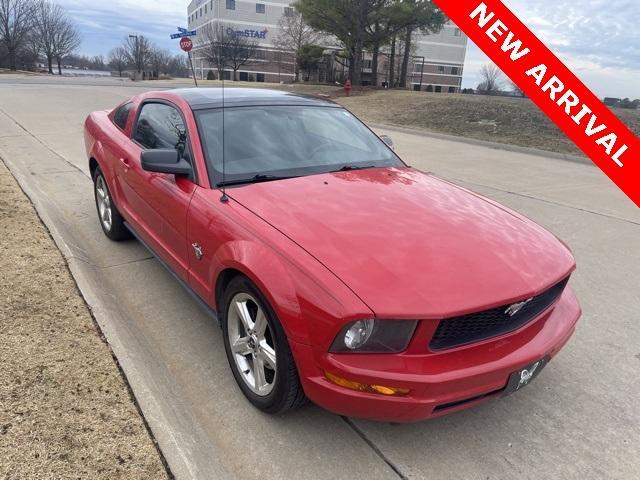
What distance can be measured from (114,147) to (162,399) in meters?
2.54

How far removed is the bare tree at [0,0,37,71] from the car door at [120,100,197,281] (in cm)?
6629

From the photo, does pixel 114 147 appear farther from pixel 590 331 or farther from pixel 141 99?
pixel 590 331

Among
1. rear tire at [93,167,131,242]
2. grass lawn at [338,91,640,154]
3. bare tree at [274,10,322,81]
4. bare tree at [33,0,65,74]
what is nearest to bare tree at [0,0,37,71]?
bare tree at [33,0,65,74]

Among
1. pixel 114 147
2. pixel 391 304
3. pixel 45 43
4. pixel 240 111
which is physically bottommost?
pixel 391 304

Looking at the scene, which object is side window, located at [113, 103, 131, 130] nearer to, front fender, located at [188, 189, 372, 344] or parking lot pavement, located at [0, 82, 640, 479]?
parking lot pavement, located at [0, 82, 640, 479]

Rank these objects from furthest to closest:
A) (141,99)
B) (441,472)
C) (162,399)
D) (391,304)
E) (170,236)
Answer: (141,99)
(170,236)
(162,399)
(441,472)
(391,304)

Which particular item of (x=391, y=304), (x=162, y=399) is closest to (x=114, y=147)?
(x=162, y=399)

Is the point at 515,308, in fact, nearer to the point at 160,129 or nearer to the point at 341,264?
the point at 341,264

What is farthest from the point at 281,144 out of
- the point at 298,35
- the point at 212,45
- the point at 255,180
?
the point at 298,35

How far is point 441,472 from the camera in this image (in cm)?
217

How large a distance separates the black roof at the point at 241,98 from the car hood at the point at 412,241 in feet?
2.89

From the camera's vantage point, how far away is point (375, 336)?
195cm

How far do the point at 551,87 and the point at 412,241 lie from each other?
5.54 metres

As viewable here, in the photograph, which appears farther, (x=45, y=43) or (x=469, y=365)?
(x=45, y=43)
